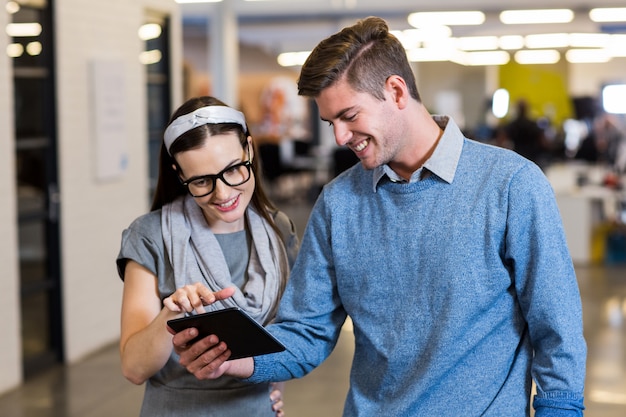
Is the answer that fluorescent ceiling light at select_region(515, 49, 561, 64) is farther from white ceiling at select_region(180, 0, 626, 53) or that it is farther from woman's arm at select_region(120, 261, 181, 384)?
woman's arm at select_region(120, 261, 181, 384)

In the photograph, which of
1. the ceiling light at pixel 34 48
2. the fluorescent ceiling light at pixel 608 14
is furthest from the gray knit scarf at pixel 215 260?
the fluorescent ceiling light at pixel 608 14

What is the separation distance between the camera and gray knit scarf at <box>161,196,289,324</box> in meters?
2.16

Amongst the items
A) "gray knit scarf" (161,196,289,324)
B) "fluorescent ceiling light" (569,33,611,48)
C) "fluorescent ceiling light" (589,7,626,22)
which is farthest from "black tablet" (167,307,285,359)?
"fluorescent ceiling light" (569,33,611,48)

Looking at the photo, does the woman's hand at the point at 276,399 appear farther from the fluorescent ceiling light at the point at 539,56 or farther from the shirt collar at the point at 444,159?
the fluorescent ceiling light at the point at 539,56

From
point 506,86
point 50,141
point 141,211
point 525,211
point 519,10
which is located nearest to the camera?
point 525,211

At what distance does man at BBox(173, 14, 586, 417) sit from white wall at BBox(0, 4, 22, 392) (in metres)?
3.75

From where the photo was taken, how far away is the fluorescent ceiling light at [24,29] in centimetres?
564

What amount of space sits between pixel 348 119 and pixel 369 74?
98mm


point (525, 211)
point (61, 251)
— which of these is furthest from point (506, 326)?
point (61, 251)

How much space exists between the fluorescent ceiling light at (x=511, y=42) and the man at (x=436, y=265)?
17.7m

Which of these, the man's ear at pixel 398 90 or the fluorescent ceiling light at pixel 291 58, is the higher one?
the fluorescent ceiling light at pixel 291 58

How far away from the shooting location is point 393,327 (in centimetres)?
187

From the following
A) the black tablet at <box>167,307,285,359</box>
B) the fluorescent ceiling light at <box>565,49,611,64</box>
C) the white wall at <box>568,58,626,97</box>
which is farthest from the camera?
the white wall at <box>568,58,626,97</box>

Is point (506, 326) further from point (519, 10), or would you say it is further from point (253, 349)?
point (519, 10)
